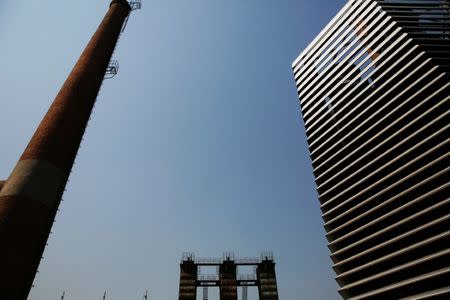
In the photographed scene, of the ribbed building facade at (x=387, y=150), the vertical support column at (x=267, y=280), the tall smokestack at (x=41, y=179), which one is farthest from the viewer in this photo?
the vertical support column at (x=267, y=280)

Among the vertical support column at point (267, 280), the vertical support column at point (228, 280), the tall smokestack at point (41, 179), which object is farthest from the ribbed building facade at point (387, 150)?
the tall smokestack at point (41, 179)

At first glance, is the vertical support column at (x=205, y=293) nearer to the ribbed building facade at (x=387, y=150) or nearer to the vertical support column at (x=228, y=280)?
the vertical support column at (x=228, y=280)

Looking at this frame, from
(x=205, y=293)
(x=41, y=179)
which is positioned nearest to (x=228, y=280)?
(x=205, y=293)

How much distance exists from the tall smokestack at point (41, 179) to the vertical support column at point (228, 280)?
36.5 metres

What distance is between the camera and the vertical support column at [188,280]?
5072cm

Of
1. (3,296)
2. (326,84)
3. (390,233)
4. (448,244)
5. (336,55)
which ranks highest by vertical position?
(336,55)

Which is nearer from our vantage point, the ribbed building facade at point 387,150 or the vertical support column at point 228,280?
the ribbed building facade at point 387,150

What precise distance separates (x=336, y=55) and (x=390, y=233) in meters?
35.4

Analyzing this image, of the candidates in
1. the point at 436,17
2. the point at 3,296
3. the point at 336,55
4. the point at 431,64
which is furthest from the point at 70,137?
the point at 436,17

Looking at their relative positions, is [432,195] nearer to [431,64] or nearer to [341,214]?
[341,214]

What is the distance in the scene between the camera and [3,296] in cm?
1630

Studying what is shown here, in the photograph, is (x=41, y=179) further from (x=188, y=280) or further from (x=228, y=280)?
(x=228, y=280)

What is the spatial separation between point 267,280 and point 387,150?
2854 cm

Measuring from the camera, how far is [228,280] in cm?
5256
